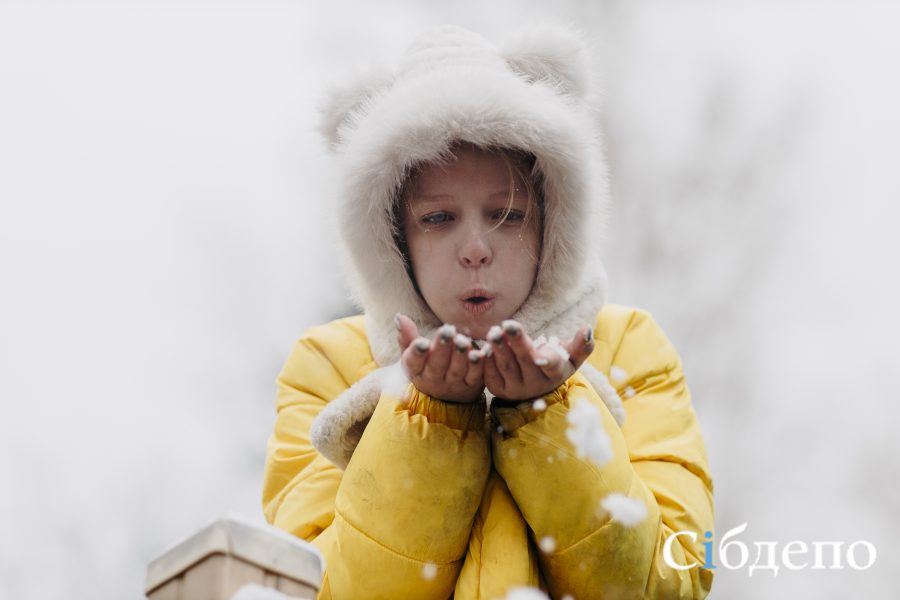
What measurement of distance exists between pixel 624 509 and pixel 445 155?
751mm

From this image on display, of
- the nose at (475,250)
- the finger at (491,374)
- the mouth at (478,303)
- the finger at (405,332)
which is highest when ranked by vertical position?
the nose at (475,250)

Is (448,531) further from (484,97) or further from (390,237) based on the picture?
(484,97)

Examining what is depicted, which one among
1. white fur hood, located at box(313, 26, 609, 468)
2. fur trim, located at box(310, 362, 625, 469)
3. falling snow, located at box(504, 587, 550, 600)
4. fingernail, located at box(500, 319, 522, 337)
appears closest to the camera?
fingernail, located at box(500, 319, 522, 337)

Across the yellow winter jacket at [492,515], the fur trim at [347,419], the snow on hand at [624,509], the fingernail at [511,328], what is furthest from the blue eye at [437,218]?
the snow on hand at [624,509]

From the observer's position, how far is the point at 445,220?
5.89ft

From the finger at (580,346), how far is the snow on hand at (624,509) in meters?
0.24

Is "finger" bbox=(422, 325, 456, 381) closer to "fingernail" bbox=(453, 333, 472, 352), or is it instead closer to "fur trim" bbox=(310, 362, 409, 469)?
"fingernail" bbox=(453, 333, 472, 352)

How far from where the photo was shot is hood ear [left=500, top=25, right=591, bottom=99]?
2.08 m

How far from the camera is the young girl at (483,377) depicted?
58.8 inches

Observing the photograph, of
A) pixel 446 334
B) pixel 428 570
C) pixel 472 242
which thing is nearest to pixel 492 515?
pixel 428 570

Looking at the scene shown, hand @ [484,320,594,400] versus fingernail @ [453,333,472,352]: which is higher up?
fingernail @ [453,333,472,352]

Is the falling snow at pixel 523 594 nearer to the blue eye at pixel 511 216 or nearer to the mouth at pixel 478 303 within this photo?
the mouth at pixel 478 303

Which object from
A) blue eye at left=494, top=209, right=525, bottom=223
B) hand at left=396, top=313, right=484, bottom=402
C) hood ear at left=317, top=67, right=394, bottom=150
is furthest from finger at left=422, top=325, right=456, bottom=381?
hood ear at left=317, top=67, right=394, bottom=150

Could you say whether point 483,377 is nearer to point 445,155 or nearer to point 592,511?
point 592,511
